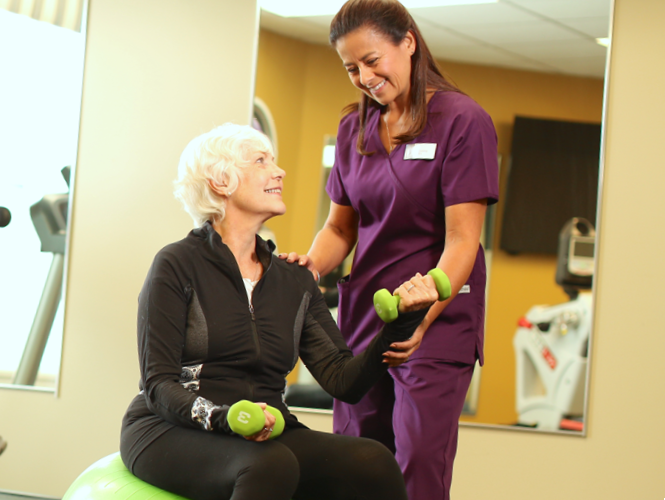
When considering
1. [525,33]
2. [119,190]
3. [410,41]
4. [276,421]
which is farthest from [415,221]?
[119,190]

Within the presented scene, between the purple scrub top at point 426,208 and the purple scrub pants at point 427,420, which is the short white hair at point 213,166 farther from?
the purple scrub pants at point 427,420

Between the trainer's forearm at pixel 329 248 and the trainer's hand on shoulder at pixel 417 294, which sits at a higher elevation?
the trainer's forearm at pixel 329 248

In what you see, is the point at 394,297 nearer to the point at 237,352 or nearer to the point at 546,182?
the point at 237,352

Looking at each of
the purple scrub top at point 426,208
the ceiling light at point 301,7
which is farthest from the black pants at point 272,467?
the ceiling light at point 301,7

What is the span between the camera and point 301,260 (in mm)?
1508

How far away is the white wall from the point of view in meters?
2.50

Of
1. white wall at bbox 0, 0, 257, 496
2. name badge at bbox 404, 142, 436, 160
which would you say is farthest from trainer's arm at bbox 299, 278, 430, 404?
white wall at bbox 0, 0, 257, 496

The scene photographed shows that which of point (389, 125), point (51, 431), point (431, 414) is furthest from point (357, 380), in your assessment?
point (51, 431)

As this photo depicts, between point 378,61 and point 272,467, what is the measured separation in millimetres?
849

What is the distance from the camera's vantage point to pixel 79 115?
2568 millimetres

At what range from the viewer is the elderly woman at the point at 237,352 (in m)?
1.12

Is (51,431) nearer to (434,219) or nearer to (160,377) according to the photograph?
(160,377)

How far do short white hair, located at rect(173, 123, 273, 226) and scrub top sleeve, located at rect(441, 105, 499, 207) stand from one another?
42cm

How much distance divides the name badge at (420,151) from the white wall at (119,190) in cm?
123
